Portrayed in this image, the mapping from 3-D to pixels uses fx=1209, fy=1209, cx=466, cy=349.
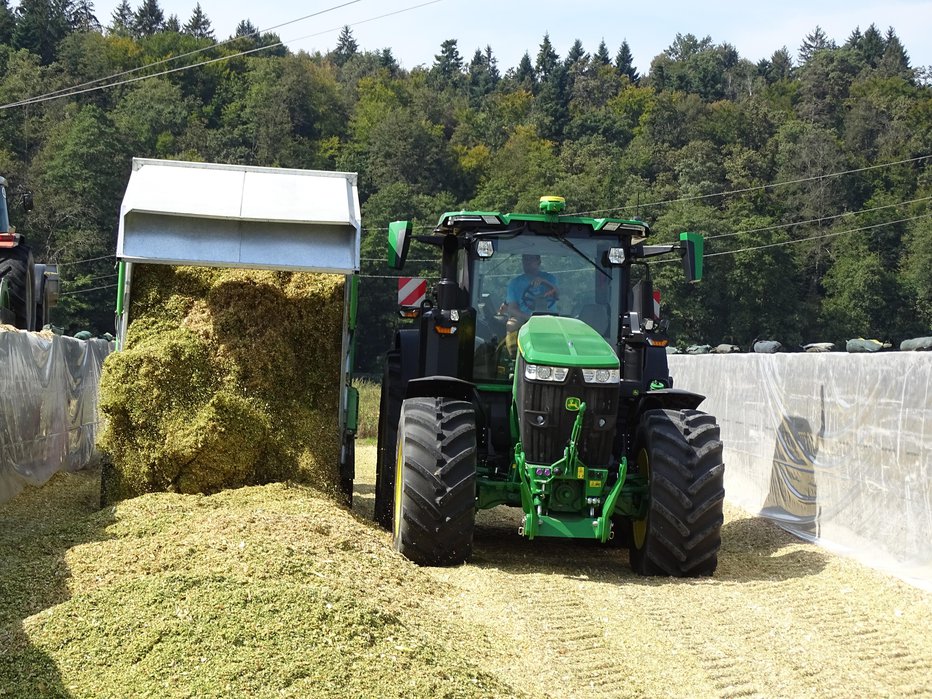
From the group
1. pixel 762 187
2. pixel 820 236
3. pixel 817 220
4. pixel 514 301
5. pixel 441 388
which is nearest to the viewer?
pixel 441 388

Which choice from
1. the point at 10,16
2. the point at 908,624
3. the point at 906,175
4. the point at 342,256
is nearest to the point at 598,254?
the point at 342,256

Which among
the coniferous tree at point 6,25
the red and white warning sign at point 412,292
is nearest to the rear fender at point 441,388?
the red and white warning sign at point 412,292

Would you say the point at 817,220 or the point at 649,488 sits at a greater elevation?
the point at 817,220

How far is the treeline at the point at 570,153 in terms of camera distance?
65375 mm

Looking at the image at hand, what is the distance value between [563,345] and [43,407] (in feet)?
23.0

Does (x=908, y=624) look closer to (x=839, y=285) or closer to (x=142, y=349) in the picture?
(x=142, y=349)

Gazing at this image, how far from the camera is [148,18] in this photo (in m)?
143

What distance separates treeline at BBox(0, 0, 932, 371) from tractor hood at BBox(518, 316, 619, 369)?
45945 millimetres

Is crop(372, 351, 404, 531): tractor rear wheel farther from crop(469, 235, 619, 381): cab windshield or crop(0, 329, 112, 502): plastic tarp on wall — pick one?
crop(0, 329, 112, 502): plastic tarp on wall


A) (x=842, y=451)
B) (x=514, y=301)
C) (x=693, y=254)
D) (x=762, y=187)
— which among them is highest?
(x=762, y=187)

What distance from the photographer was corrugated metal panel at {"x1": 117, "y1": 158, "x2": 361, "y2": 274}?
401 inches

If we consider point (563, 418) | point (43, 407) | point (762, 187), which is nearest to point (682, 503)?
point (563, 418)

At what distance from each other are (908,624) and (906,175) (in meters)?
74.1

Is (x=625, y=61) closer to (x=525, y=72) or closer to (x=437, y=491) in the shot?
(x=525, y=72)
